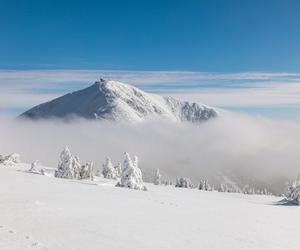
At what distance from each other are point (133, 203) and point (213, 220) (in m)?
8.75

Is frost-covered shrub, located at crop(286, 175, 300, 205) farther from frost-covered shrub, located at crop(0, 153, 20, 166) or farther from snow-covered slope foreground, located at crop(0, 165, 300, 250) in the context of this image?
frost-covered shrub, located at crop(0, 153, 20, 166)

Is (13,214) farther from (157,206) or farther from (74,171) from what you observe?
(74,171)

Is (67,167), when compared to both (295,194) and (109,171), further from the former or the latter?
(295,194)

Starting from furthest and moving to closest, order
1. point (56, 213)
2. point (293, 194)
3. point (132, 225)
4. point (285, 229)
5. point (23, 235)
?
point (293, 194), point (285, 229), point (56, 213), point (132, 225), point (23, 235)

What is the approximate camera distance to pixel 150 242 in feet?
70.4

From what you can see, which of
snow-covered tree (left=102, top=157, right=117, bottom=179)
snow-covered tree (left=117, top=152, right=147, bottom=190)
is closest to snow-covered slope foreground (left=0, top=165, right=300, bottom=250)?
snow-covered tree (left=117, top=152, right=147, bottom=190)

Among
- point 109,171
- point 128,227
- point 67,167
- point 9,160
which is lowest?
point 128,227

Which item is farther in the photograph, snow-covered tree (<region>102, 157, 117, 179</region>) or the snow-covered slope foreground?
snow-covered tree (<region>102, 157, 117, 179</region>)

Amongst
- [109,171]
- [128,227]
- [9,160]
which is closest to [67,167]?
[9,160]

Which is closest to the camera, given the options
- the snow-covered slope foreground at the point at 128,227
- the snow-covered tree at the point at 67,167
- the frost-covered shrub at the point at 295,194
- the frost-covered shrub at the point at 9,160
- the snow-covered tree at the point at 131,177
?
the snow-covered slope foreground at the point at 128,227

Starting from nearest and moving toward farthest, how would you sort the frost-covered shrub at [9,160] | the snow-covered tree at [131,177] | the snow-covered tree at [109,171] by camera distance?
the snow-covered tree at [131,177] < the frost-covered shrub at [9,160] < the snow-covered tree at [109,171]

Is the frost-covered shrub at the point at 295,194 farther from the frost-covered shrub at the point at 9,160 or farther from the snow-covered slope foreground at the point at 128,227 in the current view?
the frost-covered shrub at the point at 9,160

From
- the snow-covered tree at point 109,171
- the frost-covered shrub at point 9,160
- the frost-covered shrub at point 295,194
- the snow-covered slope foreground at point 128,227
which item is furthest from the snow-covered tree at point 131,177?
the snow-covered tree at point 109,171

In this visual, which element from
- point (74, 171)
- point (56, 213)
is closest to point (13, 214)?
point (56, 213)
